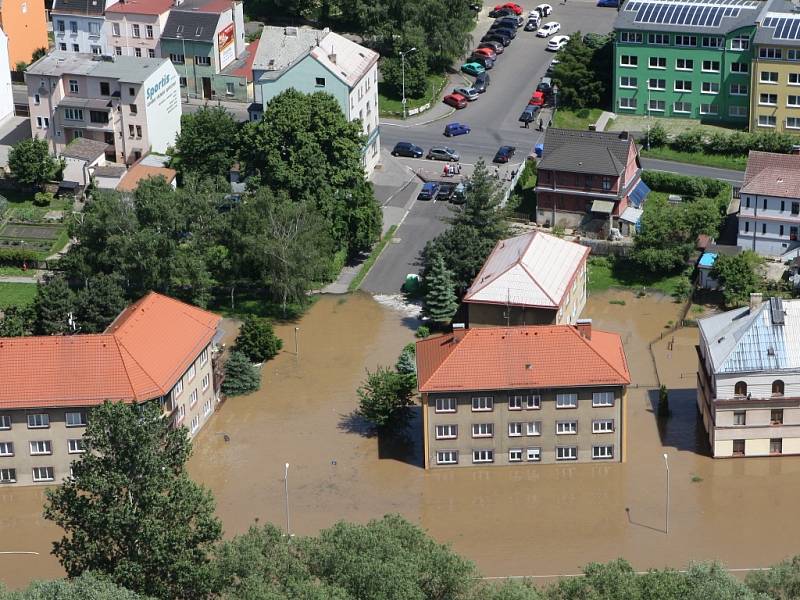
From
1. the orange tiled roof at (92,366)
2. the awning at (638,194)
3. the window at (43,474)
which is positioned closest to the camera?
the orange tiled roof at (92,366)

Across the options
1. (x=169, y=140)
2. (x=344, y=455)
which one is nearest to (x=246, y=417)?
(x=344, y=455)

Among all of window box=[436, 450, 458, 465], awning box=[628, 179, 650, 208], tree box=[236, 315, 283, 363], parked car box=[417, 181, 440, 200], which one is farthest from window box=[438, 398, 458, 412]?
parked car box=[417, 181, 440, 200]

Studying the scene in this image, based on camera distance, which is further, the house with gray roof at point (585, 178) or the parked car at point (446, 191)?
the parked car at point (446, 191)

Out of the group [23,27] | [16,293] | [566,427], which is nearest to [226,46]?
[23,27]

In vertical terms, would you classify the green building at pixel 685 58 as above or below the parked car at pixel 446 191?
above

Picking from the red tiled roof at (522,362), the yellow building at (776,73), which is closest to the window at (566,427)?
the red tiled roof at (522,362)

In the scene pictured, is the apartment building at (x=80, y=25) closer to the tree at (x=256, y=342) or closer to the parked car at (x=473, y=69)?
the parked car at (x=473, y=69)

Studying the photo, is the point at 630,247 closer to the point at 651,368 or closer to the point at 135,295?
the point at 651,368

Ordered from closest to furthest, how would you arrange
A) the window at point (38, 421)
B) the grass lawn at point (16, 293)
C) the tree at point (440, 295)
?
the window at point (38, 421) < the tree at point (440, 295) < the grass lawn at point (16, 293)

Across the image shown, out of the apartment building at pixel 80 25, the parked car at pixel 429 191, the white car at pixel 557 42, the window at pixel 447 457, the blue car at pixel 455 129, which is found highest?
the apartment building at pixel 80 25
